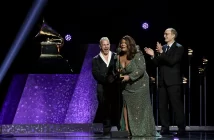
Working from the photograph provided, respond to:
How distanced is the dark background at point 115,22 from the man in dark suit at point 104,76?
5.85 feet

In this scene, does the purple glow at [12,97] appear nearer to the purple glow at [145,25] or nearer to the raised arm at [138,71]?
the purple glow at [145,25]

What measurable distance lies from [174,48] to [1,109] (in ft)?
10.3

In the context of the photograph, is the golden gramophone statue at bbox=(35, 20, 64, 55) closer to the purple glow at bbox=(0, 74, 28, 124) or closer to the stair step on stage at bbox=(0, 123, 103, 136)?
the purple glow at bbox=(0, 74, 28, 124)

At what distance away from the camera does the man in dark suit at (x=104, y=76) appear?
305 inches

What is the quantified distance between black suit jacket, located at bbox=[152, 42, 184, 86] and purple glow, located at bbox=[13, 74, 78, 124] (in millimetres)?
1855

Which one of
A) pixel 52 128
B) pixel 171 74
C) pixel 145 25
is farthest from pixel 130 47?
pixel 145 25

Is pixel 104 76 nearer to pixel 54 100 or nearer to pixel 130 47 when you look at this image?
pixel 130 47

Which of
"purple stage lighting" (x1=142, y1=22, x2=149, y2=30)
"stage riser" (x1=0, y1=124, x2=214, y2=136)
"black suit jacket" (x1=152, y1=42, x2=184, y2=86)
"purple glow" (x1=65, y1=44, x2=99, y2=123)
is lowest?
"stage riser" (x1=0, y1=124, x2=214, y2=136)

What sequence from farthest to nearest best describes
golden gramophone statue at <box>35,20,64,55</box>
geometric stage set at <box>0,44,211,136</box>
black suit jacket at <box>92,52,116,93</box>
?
golden gramophone statue at <box>35,20,64,55</box> < geometric stage set at <box>0,44,211,136</box> < black suit jacket at <box>92,52,116,93</box>

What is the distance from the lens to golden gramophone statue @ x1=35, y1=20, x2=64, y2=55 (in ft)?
30.1

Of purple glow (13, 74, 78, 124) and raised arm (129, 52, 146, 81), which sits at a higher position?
raised arm (129, 52, 146, 81)

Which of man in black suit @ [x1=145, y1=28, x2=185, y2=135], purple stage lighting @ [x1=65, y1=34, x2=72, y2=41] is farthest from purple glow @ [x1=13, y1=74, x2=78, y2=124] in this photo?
man in black suit @ [x1=145, y1=28, x2=185, y2=135]

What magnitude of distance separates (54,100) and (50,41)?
962mm

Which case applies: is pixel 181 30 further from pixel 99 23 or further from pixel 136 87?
pixel 136 87
